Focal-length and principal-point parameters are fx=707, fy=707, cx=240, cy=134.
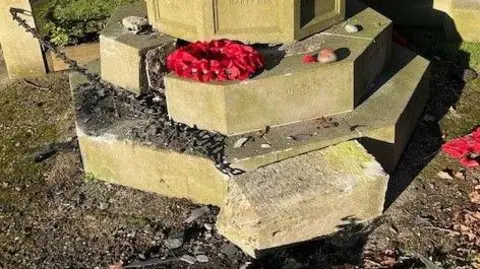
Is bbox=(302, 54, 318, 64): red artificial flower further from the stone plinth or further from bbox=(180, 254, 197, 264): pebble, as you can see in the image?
bbox=(180, 254, 197, 264): pebble

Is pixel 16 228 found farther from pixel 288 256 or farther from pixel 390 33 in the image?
pixel 390 33

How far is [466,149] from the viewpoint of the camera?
7.03m

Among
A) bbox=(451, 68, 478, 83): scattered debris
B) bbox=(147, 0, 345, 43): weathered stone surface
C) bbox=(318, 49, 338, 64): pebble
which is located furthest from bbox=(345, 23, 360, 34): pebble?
bbox=(451, 68, 478, 83): scattered debris

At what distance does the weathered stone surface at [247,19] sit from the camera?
6.97 metres

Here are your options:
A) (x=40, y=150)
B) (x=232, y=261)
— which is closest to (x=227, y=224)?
(x=232, y=261)

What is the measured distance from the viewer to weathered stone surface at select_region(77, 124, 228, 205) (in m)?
6.41

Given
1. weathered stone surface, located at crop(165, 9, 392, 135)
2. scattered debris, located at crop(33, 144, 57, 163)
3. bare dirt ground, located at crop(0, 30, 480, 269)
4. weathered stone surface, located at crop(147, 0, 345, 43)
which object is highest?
weathered stone surface, located at crop(147, 0, 345, 43)

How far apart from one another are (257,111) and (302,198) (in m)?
1.12

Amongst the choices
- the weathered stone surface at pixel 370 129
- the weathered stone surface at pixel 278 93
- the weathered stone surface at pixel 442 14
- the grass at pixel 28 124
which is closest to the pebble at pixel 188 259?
the weathered stone surface at pixel 370 129

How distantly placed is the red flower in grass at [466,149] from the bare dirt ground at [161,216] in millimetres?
95

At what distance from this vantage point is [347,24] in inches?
292

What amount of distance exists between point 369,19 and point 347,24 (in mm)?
304

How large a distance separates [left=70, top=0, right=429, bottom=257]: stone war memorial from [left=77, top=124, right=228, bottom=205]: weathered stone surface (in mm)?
12

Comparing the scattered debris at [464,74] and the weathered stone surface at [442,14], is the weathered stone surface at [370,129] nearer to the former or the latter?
the scattered debris at [464,74]
